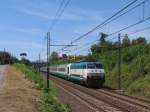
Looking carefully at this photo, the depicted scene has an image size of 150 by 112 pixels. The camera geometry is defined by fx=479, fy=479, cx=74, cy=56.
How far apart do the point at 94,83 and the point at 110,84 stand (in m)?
5.55

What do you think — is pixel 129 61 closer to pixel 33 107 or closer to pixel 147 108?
pixel 147 108

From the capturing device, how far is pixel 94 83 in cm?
5084

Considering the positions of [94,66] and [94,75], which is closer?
[94,75]

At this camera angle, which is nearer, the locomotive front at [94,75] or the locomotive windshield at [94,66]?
the locomotive front at [94,75]

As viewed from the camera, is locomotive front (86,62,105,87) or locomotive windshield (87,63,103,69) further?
locomotive windshield (87,63,103,69)

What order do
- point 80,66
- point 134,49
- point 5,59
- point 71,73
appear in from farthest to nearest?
point 5,59 → point 71,73 → point 134,49 → point 80,66

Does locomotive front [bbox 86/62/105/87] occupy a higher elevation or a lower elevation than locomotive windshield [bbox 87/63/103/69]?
lower

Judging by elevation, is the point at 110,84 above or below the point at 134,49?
below

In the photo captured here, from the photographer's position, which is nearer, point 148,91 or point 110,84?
point 148,91

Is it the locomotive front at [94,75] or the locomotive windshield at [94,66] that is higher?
the locomotive windshield at [94,66]

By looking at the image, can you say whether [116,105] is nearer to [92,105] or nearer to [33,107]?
[92,105]

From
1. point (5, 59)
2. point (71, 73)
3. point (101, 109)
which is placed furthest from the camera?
point (5, 59)

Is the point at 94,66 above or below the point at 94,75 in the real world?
above

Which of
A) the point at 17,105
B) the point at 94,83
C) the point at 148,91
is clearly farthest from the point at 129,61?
the point at 17,105
